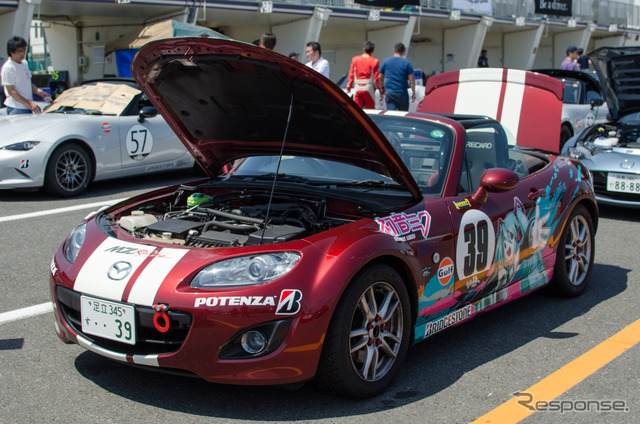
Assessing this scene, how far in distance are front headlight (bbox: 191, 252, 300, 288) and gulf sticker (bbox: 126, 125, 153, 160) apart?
251 inches

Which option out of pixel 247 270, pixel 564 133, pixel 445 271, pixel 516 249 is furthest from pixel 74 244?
pixel 564 133

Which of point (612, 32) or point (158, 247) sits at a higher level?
point (612, 32)

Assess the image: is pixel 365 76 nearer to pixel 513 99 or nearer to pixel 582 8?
pixel 513 99

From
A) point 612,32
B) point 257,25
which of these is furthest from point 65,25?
point 612,32

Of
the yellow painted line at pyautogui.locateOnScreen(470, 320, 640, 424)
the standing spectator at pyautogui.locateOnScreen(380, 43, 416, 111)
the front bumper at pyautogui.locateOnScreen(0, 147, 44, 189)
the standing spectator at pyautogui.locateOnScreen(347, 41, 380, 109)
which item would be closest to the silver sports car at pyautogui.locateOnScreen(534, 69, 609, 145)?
the standing spectator at pyautogui.locateOnScreen(380, 43, 416, 111)

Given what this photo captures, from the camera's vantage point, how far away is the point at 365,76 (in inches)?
444

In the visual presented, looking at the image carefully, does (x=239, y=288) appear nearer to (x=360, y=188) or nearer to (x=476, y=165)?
(x=360, y=188)

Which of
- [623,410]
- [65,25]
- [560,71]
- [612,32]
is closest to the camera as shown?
[623,410]

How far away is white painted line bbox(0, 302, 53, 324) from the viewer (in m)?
4.34

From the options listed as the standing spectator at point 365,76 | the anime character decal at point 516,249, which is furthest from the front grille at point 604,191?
the standing spectator at point 365,76

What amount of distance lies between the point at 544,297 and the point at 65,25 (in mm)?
16869

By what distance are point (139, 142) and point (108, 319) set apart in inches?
249

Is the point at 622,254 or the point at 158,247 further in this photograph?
the point at 622,254

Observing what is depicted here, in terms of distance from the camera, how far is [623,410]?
3.26 metres
